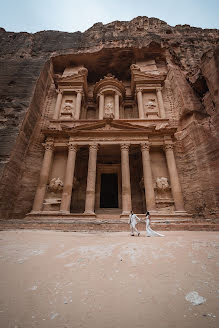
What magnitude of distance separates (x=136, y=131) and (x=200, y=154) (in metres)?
5.25

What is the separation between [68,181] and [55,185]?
1087mm

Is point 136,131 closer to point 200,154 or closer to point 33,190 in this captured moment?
point 200,154

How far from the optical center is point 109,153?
52.4 feet

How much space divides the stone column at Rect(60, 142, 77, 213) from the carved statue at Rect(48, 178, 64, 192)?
0.61 metres

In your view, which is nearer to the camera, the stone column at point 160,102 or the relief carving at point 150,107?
the stone column at point 160,102

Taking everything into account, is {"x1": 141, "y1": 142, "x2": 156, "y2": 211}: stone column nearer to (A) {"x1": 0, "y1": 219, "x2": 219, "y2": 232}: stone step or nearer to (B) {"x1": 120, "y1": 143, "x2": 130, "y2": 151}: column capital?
(B) {"x1": 120, "y1": 143, "x2": 130, "y2": 151}: column capital

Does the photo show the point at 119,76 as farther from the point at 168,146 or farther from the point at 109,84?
the point at 168,146

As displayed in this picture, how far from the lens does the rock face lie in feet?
40.5

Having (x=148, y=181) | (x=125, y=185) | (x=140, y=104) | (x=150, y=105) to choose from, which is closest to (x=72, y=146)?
(x=125, y=185)

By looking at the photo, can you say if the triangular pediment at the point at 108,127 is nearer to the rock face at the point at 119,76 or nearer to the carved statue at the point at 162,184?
the rock face at the point at 119,76

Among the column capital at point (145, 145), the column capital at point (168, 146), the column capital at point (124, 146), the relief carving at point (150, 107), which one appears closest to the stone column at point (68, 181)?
the column capital at point (124, 146)

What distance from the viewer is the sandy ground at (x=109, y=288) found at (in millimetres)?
1683

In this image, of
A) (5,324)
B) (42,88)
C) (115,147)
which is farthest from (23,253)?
(42,88)

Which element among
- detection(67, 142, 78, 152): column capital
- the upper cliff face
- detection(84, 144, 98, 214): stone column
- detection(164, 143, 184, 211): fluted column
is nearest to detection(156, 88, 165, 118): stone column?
the upper cliff face
